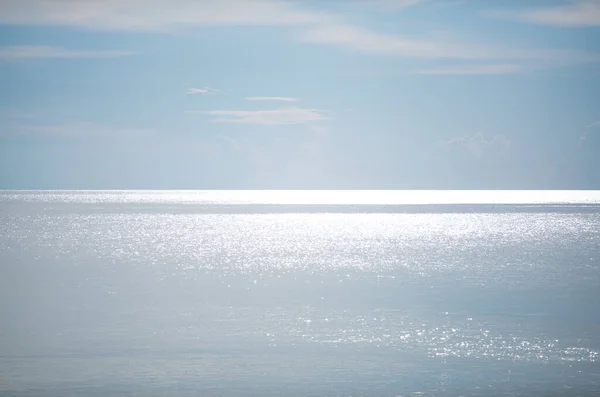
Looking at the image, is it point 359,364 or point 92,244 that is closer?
point 359,364

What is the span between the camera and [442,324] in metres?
26.7

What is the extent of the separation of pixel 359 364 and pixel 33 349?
8.90 metres

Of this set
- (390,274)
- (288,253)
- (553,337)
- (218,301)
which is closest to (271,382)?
(553,337)

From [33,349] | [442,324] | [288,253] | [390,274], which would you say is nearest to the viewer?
[33,349]

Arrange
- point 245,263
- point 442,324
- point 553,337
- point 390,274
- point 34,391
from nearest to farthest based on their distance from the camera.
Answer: point 34,391, point 553,337, point 442,324, point 390,274, point 245,263

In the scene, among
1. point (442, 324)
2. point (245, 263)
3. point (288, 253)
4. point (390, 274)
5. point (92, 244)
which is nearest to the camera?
point (442, 324)

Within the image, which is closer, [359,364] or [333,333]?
[359,364]

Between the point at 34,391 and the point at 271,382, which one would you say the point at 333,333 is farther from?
the point at 34,391

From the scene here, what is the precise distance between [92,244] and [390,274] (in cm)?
3459

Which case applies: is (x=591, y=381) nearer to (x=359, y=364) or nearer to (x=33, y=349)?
(x=359, y=364)

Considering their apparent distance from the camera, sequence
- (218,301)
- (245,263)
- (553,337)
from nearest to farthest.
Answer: (553,337) → (218,301) → (245,263)

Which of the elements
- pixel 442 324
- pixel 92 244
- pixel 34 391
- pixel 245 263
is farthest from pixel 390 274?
pixel 92 244

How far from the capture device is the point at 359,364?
2041cm

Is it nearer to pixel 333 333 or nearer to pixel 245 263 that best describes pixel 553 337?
pixel 333 333
